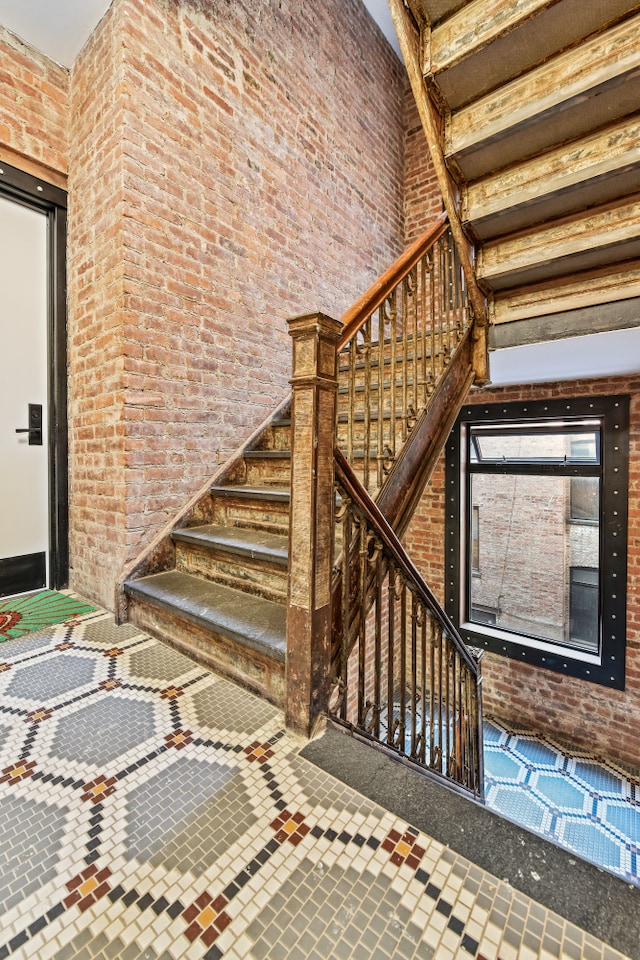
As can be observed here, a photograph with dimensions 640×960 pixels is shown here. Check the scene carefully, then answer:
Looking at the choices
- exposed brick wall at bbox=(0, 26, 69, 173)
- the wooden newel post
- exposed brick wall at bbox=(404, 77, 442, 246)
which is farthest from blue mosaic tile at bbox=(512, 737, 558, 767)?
exposed brick wall at bbox=(0, 26, 69, 173)

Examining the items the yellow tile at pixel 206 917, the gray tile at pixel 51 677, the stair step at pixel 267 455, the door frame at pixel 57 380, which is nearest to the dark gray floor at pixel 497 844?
the yellow tile at pixel 206 917

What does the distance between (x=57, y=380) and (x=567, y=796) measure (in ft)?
14.2

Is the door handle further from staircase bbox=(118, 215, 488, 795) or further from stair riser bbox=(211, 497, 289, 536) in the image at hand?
stair riser bbox=(211, 497, 289, 536)

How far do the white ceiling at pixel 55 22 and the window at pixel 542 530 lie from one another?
11.8 feet

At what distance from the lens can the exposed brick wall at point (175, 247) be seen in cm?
218

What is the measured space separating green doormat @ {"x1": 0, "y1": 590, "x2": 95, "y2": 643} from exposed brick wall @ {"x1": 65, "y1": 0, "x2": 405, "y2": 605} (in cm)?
13

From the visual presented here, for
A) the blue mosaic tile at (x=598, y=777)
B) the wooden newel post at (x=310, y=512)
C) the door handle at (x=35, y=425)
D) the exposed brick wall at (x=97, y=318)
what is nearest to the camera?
the wooden newel post at (x=310, y=512)

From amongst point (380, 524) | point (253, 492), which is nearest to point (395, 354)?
point (380, 524)

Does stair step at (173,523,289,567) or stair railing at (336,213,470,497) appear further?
stair step at (173,523,289,567)

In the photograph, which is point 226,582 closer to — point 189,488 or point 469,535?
point 189,488

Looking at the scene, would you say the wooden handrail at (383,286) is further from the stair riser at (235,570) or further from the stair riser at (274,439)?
the stair riser at (274,439)

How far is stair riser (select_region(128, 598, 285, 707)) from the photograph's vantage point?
5.03 feet

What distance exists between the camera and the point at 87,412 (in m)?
2.39

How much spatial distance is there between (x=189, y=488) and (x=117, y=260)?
3.89 ft
